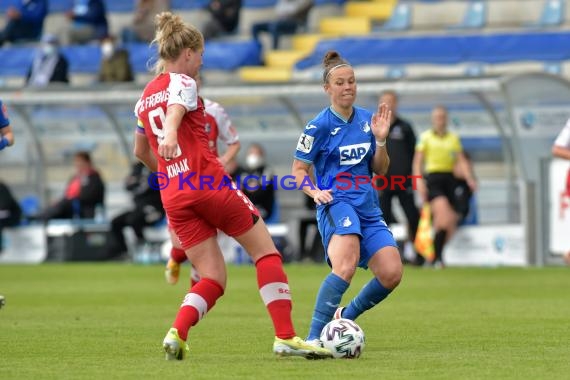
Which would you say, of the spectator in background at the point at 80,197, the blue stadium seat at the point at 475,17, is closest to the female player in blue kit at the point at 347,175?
the spectator in background at the point at 80,197

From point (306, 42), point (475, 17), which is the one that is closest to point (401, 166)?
point (475, 17)

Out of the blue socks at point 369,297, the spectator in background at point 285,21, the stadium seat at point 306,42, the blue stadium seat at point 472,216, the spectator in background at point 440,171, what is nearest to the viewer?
the blue socks at point 369,297

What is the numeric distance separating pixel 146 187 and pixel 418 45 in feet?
19.6

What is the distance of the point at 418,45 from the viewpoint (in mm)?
24781

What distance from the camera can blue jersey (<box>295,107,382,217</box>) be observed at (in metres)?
8.91

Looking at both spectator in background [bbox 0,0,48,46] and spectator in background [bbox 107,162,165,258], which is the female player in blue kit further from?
spectator in background [bbox 0,0,48,46]

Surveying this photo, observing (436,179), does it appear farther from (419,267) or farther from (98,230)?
(98,230)

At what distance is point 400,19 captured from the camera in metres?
26.1

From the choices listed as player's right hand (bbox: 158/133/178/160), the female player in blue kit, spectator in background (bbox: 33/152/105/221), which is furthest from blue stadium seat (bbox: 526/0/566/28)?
player's right hand (bbox: 158/133/178/160)

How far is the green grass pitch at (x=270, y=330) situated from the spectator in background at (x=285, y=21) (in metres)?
9.92

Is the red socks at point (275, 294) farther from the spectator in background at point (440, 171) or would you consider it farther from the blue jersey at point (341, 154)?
the spectator in background at point (440, 171)

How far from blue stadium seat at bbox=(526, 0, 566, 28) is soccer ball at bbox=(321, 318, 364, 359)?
16693 mm

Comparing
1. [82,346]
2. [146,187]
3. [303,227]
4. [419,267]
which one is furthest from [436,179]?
[82,346]

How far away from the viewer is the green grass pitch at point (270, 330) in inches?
307
